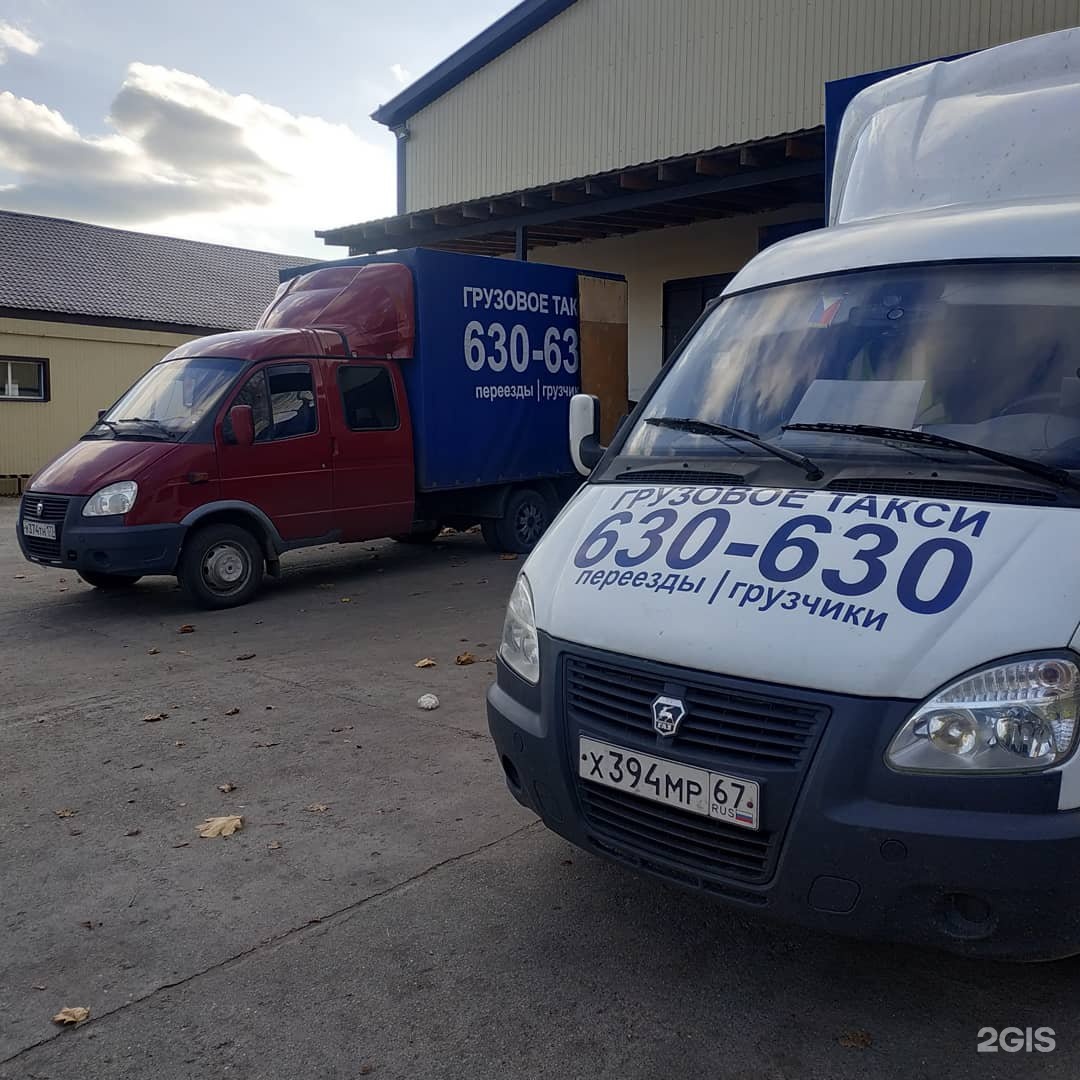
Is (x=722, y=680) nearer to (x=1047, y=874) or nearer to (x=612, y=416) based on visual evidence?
(x=1047, y=874)

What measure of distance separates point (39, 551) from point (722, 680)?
25.1ft

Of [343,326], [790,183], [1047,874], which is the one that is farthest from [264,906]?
[790,183]

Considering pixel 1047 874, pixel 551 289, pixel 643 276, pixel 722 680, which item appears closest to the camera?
pixel 1047 874

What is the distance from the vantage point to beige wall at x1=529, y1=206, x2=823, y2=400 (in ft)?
50.8

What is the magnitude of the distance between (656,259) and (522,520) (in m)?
6.72

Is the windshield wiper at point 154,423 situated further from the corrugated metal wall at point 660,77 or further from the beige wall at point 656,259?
the corrugated metal wall at point 660,77

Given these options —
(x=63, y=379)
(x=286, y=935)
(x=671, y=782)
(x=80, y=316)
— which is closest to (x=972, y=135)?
(x=671, y=782)

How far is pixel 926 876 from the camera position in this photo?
8.50 feet

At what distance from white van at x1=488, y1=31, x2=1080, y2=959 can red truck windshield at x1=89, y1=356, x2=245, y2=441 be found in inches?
231

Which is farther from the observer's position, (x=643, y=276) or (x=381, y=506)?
(x=643, y=276)

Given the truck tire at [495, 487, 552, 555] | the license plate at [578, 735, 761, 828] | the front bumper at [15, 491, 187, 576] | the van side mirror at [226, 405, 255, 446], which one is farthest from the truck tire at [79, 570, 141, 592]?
the license plate at [578, 735, 761, 828]

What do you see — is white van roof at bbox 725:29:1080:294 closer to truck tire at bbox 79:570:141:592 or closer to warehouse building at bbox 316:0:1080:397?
warehouse building at bbox 316:0:1080:397

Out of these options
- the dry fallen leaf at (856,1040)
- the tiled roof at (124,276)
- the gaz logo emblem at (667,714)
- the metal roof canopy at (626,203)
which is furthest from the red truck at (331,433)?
the tiled roof at (124,276)

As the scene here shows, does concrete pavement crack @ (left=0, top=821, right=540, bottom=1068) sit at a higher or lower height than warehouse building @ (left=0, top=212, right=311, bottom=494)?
lower
